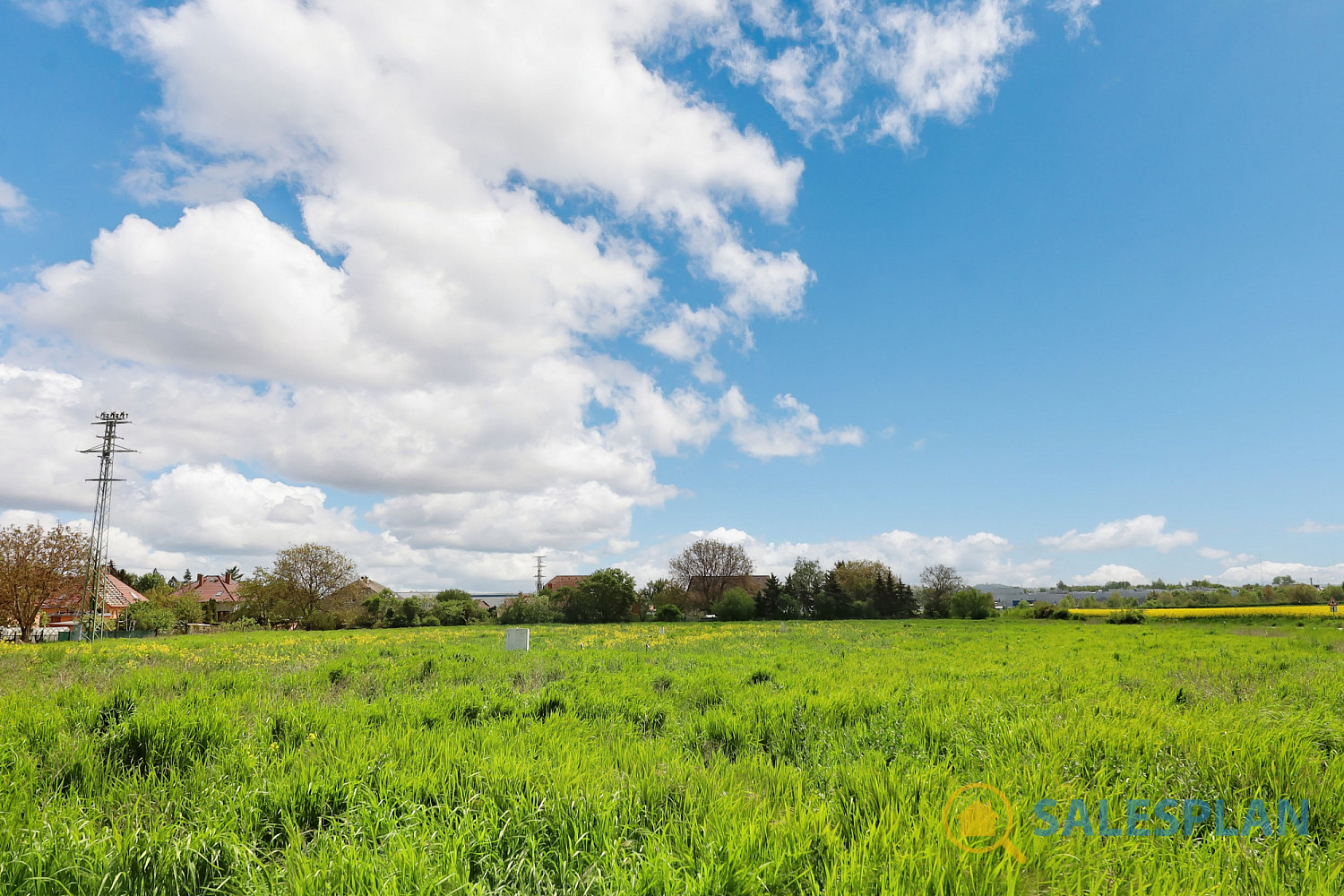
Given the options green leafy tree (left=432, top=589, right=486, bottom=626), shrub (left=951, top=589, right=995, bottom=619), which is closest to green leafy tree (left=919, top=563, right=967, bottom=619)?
shrub (left=951, top=589, right=995, bottom=619)

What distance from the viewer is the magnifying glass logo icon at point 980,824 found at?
2957 mm

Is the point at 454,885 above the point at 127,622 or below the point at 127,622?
above

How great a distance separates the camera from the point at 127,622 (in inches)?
2328

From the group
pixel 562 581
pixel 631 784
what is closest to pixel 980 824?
pixel 631 784

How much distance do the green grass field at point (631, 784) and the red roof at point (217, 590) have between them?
96.3 m

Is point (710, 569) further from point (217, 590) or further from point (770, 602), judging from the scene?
point (217, 590)

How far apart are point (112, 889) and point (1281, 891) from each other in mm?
5570

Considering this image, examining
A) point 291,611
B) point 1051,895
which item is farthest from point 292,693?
point 291,611

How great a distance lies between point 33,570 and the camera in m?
40.8

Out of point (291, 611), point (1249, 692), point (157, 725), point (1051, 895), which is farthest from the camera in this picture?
point (291, 611)

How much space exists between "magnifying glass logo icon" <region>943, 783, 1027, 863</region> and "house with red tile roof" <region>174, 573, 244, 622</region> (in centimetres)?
9471

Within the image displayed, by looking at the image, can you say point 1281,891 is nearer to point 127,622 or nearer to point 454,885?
point 454,885

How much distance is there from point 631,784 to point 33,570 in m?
57.5

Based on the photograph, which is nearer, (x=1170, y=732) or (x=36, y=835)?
(x=36, y=835)
